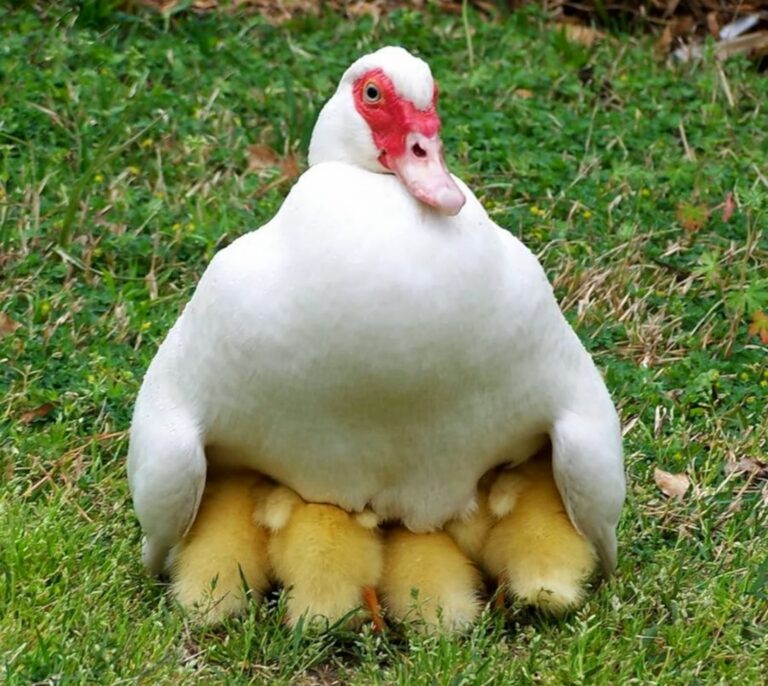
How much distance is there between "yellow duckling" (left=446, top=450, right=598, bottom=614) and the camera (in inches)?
151

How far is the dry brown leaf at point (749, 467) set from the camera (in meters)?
4.54

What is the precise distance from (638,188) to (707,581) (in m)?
2.05

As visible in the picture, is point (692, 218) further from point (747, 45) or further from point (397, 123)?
point (397, 123)

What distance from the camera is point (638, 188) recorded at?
5.75 m

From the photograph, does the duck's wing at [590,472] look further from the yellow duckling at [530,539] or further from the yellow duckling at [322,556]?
the yellow duckling at [322,556]

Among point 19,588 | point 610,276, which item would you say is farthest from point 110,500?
point 610,276

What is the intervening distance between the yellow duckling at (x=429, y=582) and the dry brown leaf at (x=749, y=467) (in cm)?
93

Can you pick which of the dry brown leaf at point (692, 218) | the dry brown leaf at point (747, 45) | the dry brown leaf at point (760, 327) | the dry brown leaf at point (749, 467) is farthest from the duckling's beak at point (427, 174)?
the dry brown leaf at point (747, 45)

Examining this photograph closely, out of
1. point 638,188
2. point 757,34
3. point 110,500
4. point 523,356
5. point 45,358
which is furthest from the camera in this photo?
point 757,34

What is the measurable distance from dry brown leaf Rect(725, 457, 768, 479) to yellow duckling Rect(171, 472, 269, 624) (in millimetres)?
1331

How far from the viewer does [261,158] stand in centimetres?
597

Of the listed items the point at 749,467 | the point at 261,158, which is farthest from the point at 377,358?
the point at 261,158

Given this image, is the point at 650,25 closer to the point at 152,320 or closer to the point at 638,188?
the point at 638,188

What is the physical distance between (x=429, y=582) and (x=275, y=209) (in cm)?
209
